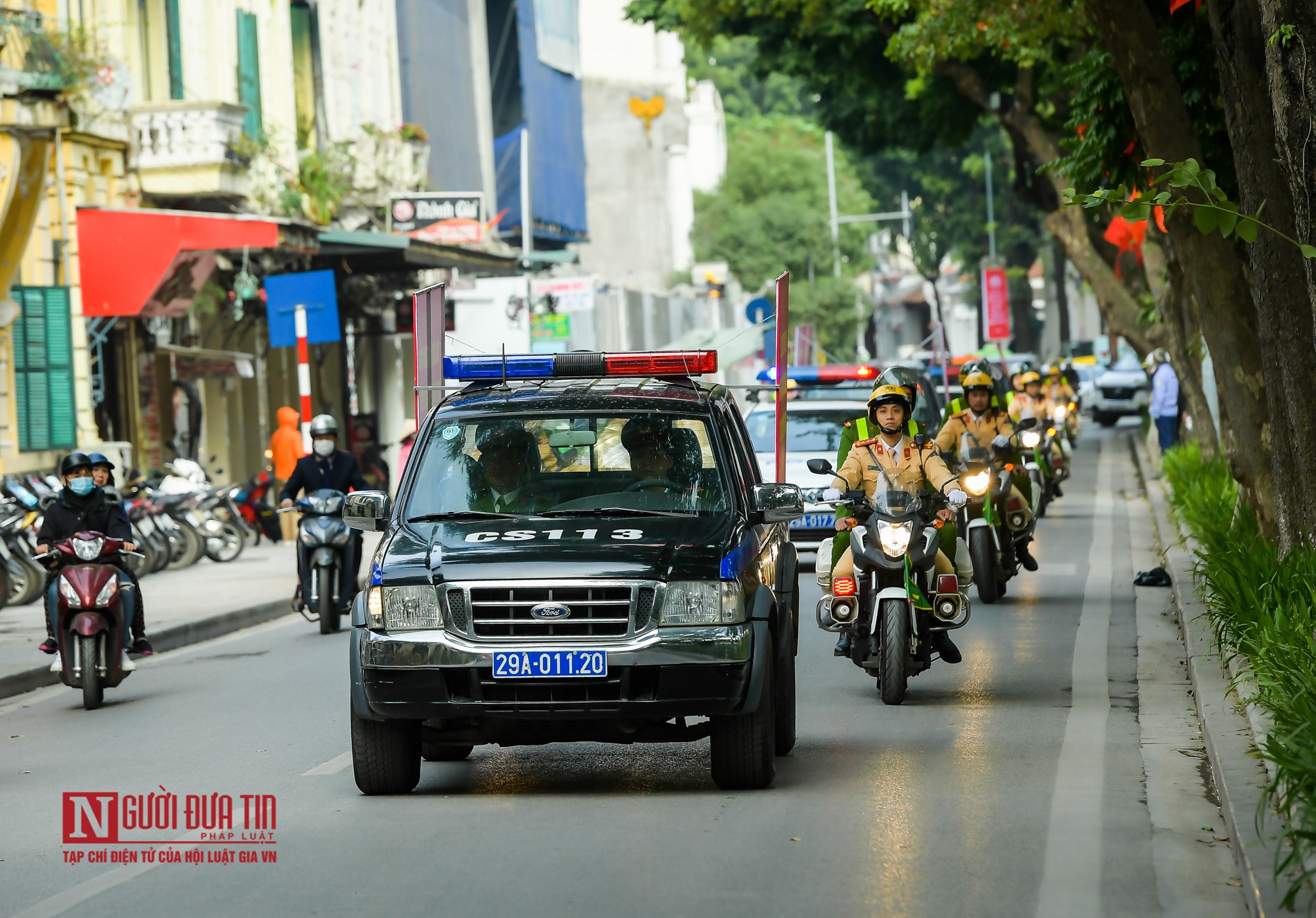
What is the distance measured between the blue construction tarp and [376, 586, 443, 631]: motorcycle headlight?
39463mm

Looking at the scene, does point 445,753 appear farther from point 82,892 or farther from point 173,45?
point 173,45

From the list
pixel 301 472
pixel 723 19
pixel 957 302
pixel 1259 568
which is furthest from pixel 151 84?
pixel 957 302

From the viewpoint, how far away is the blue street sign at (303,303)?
21.8 meters

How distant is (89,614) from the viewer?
12.0m

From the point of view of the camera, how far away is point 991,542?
614 inches

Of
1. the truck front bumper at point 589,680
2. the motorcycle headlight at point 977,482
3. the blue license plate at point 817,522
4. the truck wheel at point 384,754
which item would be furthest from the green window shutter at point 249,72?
the truck front bumper at point 589,680

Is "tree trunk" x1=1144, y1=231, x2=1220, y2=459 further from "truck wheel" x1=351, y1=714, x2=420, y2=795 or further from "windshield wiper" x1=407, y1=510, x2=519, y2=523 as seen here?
"truck wheel" x1=351, y1=714, x2=420, y2=795

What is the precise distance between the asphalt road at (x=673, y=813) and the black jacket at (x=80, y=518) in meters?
1.08

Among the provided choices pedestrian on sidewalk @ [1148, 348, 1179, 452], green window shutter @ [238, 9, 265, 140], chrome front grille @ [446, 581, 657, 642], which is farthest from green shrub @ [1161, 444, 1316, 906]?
green window shutter @ [238, 9, 265, 140]

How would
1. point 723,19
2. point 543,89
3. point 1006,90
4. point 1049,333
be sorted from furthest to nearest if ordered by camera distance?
point 1049,333
point 543,89
point 723,19
point 1006,90

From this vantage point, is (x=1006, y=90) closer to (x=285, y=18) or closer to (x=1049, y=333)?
(x=285, y=18)

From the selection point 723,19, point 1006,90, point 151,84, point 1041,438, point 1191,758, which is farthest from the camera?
point 723,19

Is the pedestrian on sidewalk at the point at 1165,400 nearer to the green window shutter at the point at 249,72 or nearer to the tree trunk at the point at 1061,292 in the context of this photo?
the green window shutter at the point at 249,72

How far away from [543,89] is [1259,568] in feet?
131
